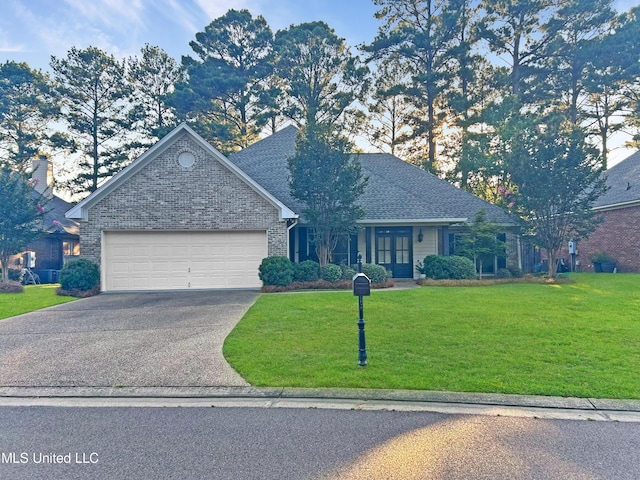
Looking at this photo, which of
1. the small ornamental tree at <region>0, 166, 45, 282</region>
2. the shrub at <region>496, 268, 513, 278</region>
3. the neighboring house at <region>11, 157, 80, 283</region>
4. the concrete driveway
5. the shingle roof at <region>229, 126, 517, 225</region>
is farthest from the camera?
the neighboring house at <region>11, 157, 80, 283</region>

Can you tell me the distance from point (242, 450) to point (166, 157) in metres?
12.2

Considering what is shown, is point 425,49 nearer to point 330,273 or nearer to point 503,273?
point 503,273

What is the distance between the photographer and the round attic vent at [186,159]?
44.0ft

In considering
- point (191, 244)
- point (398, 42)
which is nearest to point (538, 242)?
point (191, 244)

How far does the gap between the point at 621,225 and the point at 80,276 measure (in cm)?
2343

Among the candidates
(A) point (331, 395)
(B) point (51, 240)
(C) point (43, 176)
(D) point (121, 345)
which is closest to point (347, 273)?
(D) point (121, 345)

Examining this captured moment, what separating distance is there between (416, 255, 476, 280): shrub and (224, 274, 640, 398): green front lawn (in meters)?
4.14

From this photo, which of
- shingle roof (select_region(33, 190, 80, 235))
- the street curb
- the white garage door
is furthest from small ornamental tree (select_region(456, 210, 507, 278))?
shingle roof (select_region(33, 190, 80, 235))

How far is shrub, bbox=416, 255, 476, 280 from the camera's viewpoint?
47.6 ft

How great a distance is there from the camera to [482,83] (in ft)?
88.6

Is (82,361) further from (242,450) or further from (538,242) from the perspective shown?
(538,242)

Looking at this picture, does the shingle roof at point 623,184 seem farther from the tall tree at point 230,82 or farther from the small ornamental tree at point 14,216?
the small ornamental tree at point 14,216

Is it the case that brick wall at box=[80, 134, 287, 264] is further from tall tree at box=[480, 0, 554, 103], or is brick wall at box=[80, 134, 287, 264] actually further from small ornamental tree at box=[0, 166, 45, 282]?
tall tree at box=[480, 0, 554, 103]

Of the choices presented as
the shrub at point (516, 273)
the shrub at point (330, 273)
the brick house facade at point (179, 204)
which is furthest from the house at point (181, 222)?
the shrub at point (516, 273)
